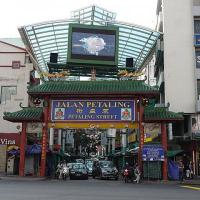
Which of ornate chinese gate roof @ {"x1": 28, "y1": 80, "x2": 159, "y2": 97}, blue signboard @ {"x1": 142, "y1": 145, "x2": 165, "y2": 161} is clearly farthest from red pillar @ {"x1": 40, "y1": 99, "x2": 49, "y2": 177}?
blue signboard @ {"x1": 142, "y1": 145, "x2": 165, "y2": 161}

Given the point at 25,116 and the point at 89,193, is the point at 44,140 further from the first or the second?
the point at 89,193

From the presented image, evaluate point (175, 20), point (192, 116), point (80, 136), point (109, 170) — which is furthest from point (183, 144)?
point (80, 136)

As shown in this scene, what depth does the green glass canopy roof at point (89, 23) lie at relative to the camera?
1476 inches

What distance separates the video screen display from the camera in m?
35.1

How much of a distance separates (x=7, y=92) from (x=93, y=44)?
14.4m

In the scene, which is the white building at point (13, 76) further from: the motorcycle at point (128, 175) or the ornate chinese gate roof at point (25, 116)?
the motorcycle at point (128, 175)

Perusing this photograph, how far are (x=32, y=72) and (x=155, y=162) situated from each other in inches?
869

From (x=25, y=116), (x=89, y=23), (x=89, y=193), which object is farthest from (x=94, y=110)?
(x=89, y=23)

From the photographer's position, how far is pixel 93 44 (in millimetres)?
35281

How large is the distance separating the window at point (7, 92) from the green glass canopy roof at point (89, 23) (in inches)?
179

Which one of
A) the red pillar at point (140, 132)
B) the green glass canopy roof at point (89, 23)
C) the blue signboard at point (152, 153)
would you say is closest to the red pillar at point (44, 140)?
the red pillar at point (140, 132)

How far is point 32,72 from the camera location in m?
45.8

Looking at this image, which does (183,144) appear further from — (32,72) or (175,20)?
(32,72)

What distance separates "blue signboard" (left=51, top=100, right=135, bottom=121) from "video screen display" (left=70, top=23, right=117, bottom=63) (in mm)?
5720
